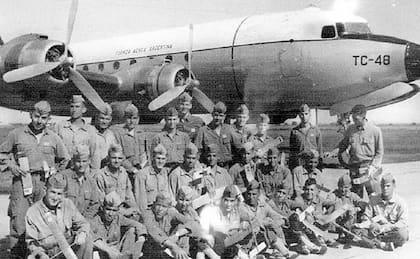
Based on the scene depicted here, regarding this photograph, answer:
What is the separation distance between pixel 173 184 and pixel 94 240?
3.99ft

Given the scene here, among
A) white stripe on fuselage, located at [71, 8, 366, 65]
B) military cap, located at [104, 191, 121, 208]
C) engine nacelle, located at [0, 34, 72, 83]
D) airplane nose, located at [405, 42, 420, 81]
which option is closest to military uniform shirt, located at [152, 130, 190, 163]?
military cap, located at [104, 191, 121, 208]

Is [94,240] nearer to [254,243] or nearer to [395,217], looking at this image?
[254,243]

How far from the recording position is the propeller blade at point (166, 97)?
9.21m

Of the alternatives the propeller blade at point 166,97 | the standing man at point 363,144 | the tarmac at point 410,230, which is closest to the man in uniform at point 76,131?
the tarmac at point 410,230

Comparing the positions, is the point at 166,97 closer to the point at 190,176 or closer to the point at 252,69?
the point at 252,69

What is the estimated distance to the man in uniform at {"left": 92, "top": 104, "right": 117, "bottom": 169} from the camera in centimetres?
596

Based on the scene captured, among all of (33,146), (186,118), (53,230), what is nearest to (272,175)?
(186,118)

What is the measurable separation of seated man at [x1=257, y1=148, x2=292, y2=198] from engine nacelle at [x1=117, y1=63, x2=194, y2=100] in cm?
357

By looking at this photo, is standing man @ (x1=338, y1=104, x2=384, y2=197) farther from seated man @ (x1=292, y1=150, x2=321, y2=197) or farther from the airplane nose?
the airplane nose

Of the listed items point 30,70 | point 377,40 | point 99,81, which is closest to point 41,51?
point 30,70

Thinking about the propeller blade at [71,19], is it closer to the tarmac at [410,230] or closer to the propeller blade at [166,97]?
the propeller blade at [166,97]

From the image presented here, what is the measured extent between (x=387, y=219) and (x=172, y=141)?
2.73 metres

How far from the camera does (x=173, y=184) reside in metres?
5.54

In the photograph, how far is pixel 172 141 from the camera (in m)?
6.51
